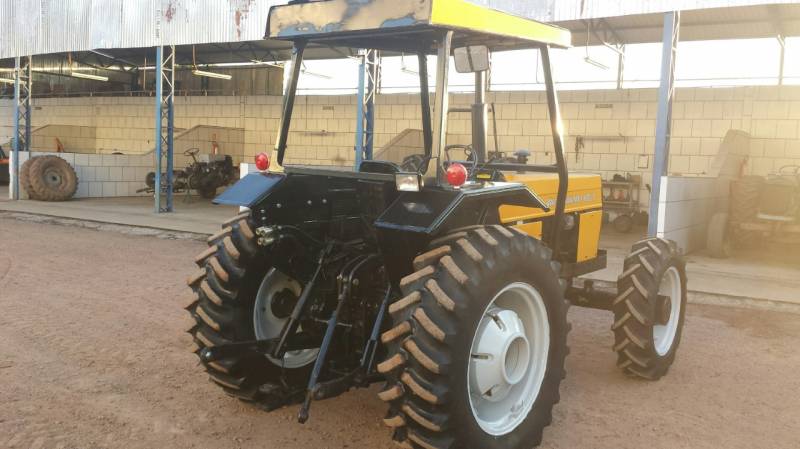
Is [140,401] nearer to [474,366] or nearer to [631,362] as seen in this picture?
[474,366]

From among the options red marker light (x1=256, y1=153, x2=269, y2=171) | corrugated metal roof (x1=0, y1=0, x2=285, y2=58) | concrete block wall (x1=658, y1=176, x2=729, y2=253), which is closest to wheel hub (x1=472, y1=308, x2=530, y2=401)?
red marker light (x1=256, y1=153, x2=269, y2=171)

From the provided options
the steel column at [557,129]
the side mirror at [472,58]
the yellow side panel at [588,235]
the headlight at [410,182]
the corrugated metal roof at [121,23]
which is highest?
the corrugated metal roof at [121,23]

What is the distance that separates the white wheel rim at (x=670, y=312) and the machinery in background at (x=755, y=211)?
20.3ft

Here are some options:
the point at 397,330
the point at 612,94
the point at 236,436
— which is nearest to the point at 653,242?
the point at 397,330

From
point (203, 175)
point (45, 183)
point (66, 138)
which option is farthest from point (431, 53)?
point (66, 138)

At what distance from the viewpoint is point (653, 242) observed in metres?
4.66

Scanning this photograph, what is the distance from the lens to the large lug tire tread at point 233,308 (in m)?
3.53

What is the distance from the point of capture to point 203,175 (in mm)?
17781

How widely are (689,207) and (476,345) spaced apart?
8.44 m

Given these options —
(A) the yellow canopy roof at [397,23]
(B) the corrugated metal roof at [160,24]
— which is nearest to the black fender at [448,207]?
(A) the yellow canopy roof at [397,23]

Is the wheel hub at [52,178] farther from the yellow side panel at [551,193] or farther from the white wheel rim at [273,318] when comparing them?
the yellow side panel at [551,193]

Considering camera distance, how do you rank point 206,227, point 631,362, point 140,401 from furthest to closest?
point 206,227, point 631,362, point 140,401

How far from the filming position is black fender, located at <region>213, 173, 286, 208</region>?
3441 millimetres

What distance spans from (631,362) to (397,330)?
2.23 meters
